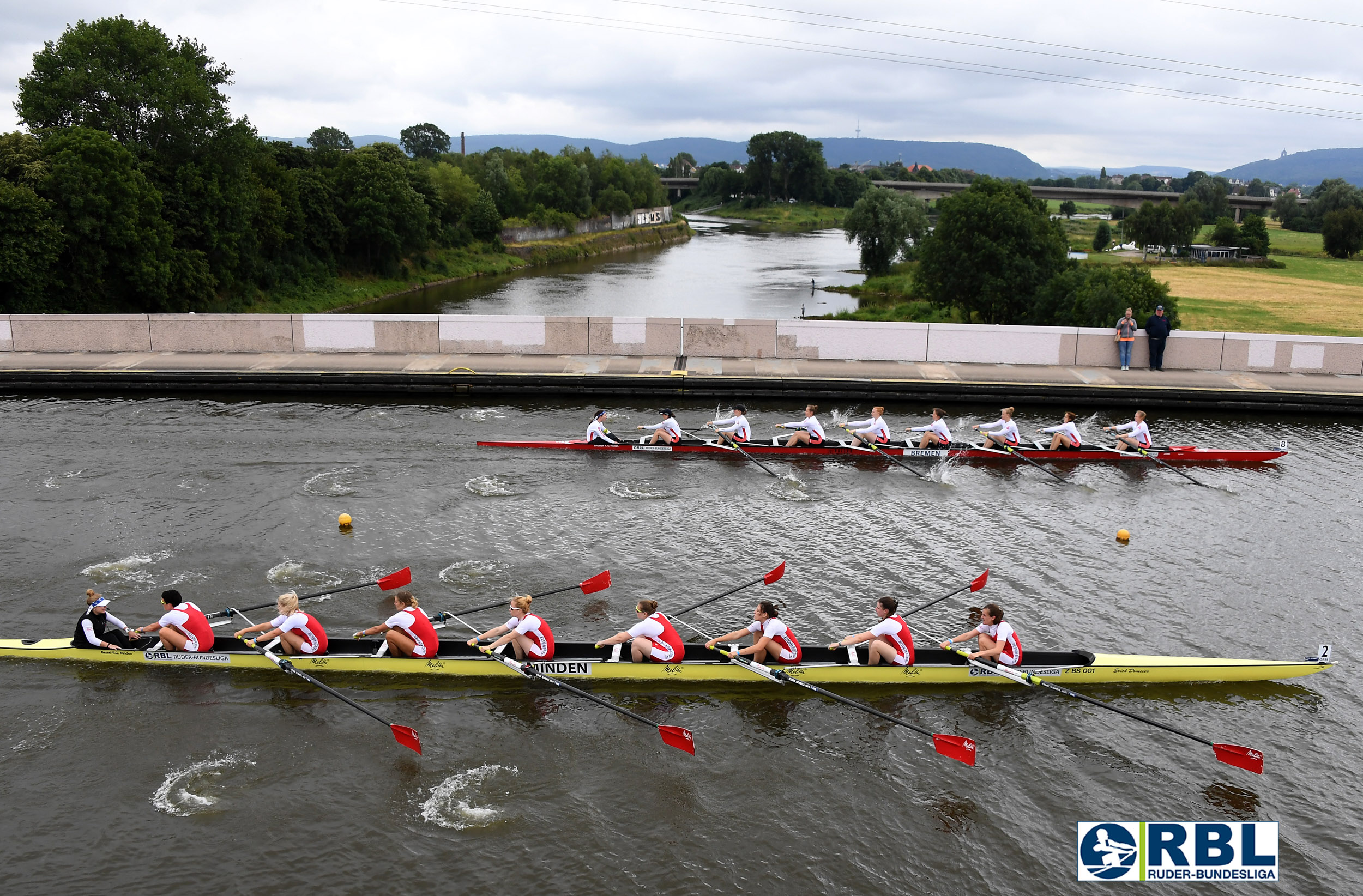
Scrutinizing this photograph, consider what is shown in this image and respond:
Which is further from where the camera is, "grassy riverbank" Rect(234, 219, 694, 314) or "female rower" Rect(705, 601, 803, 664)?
"grassy riverbank" Rect(234, 219, 694, 314)

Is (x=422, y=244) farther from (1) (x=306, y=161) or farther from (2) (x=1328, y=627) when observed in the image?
(2) (x=1328, y=627)

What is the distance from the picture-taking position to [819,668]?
44.4 feet

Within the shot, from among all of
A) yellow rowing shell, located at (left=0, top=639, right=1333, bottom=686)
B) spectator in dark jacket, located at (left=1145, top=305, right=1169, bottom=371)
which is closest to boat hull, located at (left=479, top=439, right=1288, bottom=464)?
spectator in dark jacket, located at (left=1145, top=305, right=1169, bottom=371)

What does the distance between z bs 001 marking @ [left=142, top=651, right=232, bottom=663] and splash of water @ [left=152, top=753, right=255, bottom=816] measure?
2195 mm

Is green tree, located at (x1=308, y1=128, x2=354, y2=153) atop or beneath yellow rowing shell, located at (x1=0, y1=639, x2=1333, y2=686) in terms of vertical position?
atop

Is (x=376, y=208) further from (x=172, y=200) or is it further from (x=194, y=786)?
(x=194, y=786)

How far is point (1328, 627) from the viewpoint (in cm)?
1538

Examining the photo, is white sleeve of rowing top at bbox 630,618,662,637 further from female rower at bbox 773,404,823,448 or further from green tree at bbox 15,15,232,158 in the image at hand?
green tree at bbox 15,15,232,158

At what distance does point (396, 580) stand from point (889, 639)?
7.97 m

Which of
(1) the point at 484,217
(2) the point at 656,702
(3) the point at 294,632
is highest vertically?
(1) the point at 484,217

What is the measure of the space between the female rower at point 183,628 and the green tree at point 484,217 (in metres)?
80.6

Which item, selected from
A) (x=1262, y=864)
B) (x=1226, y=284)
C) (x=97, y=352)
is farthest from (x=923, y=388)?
(x=1226, y=284)

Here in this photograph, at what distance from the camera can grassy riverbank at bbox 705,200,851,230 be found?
168 meters

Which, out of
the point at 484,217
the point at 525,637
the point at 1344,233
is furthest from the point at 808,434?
the point at 1344,233
